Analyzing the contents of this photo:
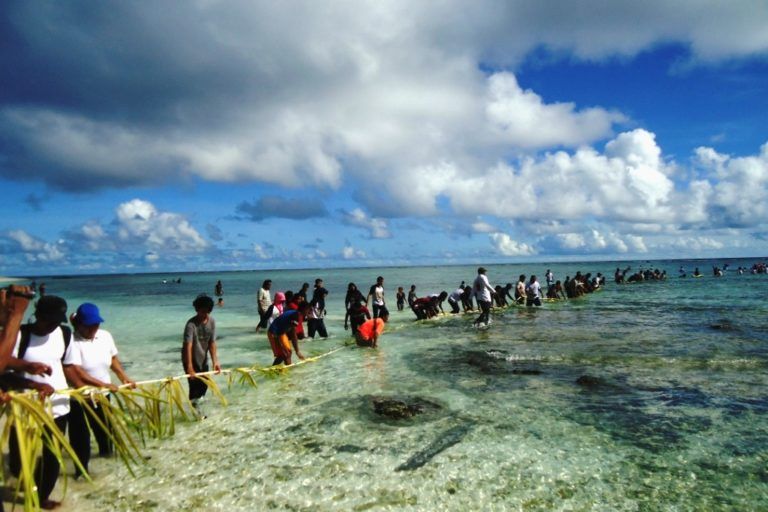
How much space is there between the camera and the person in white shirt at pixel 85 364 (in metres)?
5.11

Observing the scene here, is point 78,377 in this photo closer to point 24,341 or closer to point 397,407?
point 24,341

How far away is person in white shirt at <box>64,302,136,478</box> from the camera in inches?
201

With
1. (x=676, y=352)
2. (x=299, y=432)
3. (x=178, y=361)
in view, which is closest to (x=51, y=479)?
(x=299, y=432)

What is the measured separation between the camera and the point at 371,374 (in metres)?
11.1

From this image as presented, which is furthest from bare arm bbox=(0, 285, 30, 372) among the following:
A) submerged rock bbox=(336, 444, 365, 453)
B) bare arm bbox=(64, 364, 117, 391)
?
submerged rock bbox=(336, 444, 365, 453)

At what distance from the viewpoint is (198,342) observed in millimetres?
7570

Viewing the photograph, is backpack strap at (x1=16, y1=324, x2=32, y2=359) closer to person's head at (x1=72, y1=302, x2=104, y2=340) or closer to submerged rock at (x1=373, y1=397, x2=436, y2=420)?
person's head at (x1=72, y1=302, x2=104, y2=340)

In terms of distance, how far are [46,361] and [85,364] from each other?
2.97 feet

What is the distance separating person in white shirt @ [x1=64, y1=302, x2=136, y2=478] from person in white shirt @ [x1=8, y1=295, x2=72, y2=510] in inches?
14.7

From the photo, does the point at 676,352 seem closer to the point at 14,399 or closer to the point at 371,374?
the point at 371,374

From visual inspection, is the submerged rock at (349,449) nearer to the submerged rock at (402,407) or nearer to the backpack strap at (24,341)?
the submerged rock at (402,407)

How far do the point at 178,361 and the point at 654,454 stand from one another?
12.2 metres

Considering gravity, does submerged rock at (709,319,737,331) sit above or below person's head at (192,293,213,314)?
below

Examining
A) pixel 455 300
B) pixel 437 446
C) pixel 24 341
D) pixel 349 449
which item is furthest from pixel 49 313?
pixel 455 300
